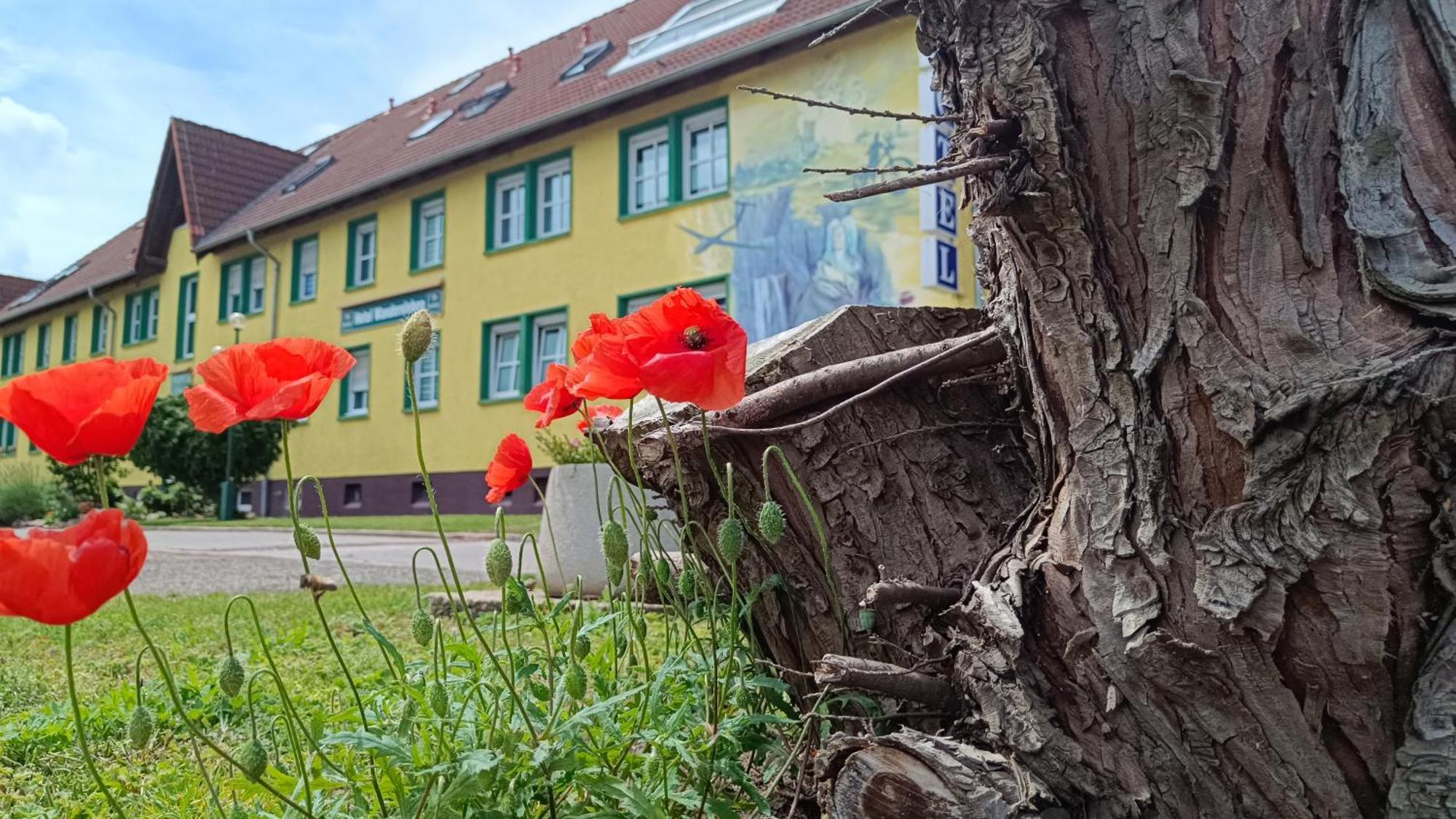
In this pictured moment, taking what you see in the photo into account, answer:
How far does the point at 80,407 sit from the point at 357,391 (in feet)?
60.9

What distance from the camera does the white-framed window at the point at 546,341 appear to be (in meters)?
15.7

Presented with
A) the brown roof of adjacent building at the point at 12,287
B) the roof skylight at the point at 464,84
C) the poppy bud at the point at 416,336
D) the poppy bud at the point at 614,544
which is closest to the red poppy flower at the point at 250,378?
the poppy bud at the point at 416,336

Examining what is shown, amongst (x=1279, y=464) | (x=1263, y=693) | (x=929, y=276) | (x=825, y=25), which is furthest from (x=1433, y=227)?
(x=825, y=25)

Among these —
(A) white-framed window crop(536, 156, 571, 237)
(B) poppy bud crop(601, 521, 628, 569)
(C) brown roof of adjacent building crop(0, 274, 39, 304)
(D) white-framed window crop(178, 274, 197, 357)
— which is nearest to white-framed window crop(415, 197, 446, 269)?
(A) white-framed window crop(536, 156, 571, 237)

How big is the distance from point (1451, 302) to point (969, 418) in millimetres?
773

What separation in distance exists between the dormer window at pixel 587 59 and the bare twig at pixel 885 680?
16479 millimetres

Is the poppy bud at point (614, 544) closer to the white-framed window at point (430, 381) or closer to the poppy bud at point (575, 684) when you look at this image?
the poppy bud at point (575, 684)

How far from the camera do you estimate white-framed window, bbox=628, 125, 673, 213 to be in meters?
14.7

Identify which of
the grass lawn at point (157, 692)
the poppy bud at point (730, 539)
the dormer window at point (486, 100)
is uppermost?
the dormer window at point (486, 100)

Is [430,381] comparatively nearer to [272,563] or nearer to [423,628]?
[272,563]

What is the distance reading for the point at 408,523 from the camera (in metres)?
14.3

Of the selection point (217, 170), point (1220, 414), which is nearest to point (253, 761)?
point (1220, 414)

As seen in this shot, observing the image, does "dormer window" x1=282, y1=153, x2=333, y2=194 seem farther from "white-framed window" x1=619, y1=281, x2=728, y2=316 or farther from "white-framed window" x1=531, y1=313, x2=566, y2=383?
"white-framed window" x1=619, y1=281, x2=728, y2=316

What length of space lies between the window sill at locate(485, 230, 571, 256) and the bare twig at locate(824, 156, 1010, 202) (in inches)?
575
